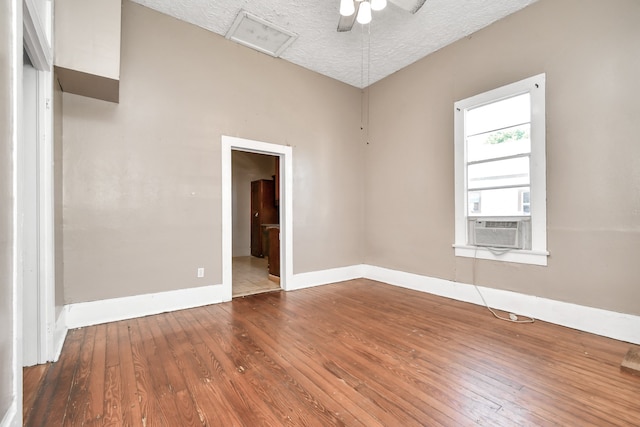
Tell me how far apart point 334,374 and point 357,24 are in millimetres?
3671

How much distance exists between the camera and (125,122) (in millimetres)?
2965

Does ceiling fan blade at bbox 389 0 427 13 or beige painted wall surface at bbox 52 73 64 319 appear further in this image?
ceiling fan blade at bbox 389 0 427 13

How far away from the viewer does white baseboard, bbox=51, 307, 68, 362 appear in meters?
2.12

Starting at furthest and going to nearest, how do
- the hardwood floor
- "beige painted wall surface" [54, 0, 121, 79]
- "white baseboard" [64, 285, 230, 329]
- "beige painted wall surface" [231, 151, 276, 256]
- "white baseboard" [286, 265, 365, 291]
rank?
"beige painted wall surface" [231, 151, 276, 256] < "white baseboard" [286, 265, 365, 291] < "white baseboard" [64, 285, 230, 329] < "beige painted wall surface" [54, 0, 121, 79] < the hardwood floor

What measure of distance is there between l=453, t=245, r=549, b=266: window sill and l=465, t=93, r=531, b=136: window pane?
4.65 ft

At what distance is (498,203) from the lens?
328cm

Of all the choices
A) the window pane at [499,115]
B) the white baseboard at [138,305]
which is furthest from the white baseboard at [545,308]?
the white baseboard at [138,305]

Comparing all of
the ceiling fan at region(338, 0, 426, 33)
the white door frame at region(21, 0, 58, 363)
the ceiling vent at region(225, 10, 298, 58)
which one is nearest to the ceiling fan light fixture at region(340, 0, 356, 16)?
the ceiling fan at region(338, 0, 426, 33)

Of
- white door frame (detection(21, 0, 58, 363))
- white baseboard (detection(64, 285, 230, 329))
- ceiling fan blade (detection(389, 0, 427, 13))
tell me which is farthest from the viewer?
white baseboard (detection(64, 285, 230, 329))

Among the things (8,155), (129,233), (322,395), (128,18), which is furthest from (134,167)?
(322,395)

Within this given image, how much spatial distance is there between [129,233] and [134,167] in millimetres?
704

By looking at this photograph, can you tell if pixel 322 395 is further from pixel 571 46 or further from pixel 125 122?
pixel 571 46

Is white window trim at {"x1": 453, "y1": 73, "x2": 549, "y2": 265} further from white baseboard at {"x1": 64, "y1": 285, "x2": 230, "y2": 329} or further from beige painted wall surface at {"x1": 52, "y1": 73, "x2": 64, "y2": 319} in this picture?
beige painted wall surface at {"x1": 52, "y1": 73, "x2": 64, "y2": 319}

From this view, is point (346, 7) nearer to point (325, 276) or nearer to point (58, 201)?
point (58, 201)
